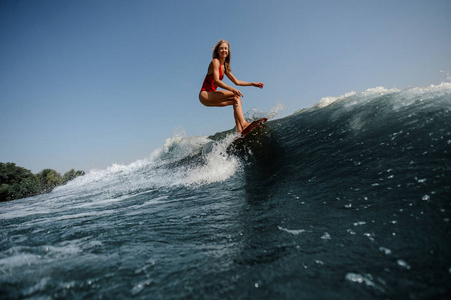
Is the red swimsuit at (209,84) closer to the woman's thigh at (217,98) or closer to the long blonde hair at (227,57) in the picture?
the woman's thigh at (217,98)

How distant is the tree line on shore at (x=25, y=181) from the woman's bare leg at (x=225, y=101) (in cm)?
1461

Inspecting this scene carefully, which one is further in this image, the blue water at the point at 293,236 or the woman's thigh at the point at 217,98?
the woman's thigh at the point at 217,98

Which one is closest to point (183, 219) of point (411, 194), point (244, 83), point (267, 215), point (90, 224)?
point (267, 215)

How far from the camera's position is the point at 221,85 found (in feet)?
18.6

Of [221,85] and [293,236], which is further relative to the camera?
[221,85]

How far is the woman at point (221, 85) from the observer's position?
582 centimetres

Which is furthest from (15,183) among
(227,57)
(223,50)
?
(223,50)

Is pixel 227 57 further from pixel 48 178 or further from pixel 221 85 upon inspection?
pixel 48 178

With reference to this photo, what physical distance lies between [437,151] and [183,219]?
3017mm

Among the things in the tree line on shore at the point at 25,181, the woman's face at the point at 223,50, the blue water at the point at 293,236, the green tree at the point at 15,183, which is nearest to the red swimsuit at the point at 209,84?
the woman's face at the point at 223,50

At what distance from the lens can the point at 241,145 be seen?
6.80 metres

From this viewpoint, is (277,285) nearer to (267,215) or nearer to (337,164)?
(267,215)

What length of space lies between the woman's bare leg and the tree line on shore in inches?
→ 575

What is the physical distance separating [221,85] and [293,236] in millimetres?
4490
